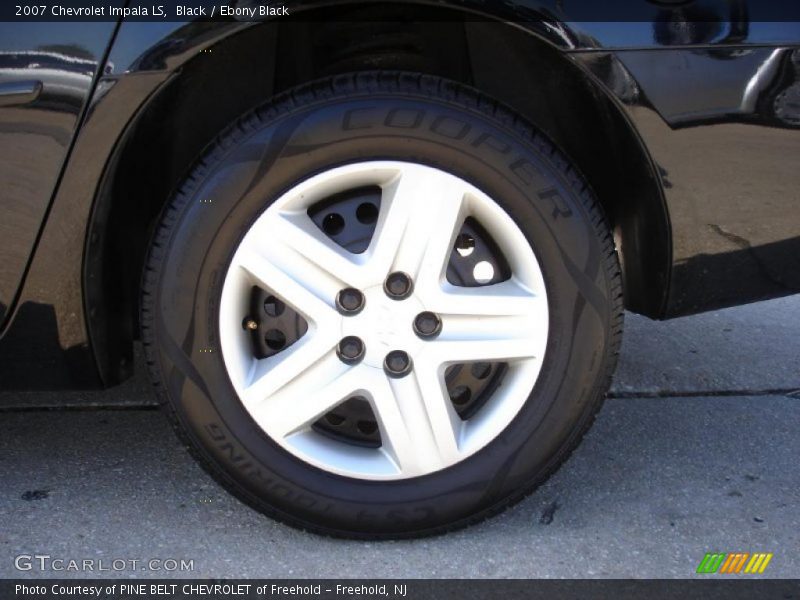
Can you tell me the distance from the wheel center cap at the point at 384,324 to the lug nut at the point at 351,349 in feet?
0.04

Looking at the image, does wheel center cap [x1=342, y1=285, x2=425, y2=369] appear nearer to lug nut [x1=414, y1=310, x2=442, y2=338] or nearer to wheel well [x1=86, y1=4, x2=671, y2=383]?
lug nut [x1=414, y1=310, x2=442, y2=338]

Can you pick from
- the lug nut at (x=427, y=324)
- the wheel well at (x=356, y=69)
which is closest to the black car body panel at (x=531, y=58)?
the wheel well at (x=356, y=69)

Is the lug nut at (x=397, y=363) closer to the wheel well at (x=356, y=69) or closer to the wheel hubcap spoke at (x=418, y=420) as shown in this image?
the wheel hubcap spoke at (x=418, y=420)

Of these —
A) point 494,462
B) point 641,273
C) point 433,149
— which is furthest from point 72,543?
point 641,273

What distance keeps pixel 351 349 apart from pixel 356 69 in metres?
0.67

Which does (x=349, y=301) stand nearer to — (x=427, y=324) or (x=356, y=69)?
(x=427, y=324)

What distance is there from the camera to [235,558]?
6.93ft

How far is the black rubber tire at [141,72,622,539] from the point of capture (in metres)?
2.00

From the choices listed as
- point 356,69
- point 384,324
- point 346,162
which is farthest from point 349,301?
point 356,69

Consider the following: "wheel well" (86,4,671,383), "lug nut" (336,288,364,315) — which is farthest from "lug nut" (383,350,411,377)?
"wheel well" (86,4,671,383)

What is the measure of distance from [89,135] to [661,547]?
145cm

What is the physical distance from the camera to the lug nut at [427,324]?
80.9 inches

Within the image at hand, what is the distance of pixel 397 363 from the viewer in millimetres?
2066
